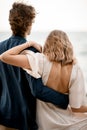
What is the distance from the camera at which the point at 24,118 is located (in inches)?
73.4

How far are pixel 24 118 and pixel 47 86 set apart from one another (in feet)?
0.88

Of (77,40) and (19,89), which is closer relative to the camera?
A: (19,89)

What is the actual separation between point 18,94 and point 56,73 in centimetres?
29

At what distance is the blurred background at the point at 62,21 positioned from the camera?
9.43 feet

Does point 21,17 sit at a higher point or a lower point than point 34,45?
higher

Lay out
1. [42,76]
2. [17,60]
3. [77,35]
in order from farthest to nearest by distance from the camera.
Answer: [77,35] → [42,76] → [17,60]

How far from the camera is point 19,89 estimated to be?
1.85 m

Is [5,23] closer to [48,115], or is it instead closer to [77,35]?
[77,35]

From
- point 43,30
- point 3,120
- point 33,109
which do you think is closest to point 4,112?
point 3,120

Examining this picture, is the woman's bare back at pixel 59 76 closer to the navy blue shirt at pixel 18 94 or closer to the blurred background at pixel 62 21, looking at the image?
the navy blue shirt at pixel 18 94

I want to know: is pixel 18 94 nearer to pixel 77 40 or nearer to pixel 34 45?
pixel 34 45

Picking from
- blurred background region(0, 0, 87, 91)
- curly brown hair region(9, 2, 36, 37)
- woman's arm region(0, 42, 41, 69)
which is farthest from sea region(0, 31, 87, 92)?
woman's arm region(0, 42, 41, 69)

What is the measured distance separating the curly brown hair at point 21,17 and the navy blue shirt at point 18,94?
0.21 ft

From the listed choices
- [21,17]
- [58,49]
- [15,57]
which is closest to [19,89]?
[15,57]
